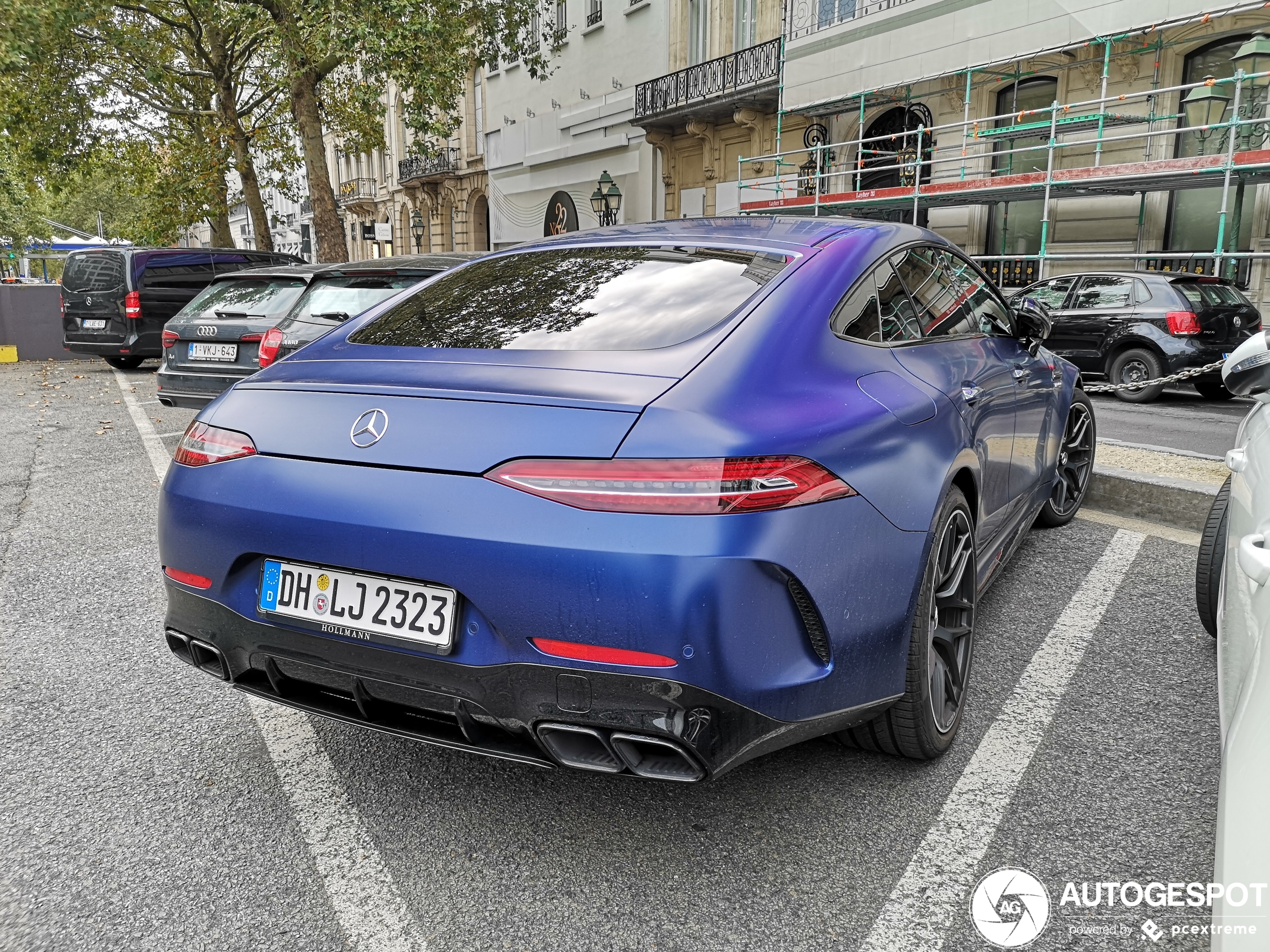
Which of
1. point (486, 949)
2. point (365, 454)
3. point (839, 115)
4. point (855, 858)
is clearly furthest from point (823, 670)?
point (839, 115)

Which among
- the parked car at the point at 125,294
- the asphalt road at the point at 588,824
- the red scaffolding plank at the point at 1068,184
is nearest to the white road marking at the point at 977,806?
the asphalt road at the point at 588,824

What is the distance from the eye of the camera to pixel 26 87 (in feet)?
68.3

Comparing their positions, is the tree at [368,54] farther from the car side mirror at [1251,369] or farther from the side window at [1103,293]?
the car side mirror at [1251,369]

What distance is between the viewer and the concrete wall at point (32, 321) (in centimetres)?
1778

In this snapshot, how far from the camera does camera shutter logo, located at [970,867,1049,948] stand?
199 cm

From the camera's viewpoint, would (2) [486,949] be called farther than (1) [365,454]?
No

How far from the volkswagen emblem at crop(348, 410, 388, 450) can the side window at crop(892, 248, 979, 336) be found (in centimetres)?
163

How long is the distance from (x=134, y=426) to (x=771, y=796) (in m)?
8.44

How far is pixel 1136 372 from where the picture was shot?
11.6 meters

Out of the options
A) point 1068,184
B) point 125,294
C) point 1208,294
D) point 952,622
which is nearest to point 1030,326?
point 952,622

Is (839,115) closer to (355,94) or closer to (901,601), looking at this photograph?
(355,94)

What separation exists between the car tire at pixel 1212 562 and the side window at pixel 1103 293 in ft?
30.6

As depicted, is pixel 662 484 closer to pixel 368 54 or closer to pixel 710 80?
pixel 368 54

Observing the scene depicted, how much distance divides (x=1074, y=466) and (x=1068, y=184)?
Answer: 1158 cm
